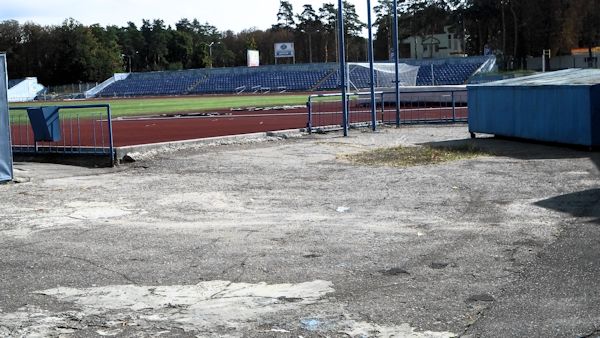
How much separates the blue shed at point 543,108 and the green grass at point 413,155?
1950mm

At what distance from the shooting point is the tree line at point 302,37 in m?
89.1

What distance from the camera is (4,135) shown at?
1661 cm

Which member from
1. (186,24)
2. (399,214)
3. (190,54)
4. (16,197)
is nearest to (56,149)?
(16,197)

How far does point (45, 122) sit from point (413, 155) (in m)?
8.95

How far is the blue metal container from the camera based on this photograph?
2005cm

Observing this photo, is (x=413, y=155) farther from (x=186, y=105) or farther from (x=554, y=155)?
(x=186, y=105)

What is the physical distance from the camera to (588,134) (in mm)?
19094

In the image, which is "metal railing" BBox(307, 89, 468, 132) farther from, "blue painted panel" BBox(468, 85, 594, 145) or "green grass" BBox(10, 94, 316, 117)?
"green grass" BBox(10, 94, 316, 117)

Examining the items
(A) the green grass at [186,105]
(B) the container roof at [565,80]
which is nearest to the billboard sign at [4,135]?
(B) the container roof at [565,80]

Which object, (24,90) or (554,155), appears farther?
(24,90)

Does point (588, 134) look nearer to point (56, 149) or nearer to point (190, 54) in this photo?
point (56, 149)

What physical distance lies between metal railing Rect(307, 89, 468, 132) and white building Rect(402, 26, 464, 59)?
72635 mm

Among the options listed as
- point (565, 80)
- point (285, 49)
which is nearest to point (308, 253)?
point (565, 80)

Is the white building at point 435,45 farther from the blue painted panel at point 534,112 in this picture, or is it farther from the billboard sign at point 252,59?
the blue painted panel at point 534,112
